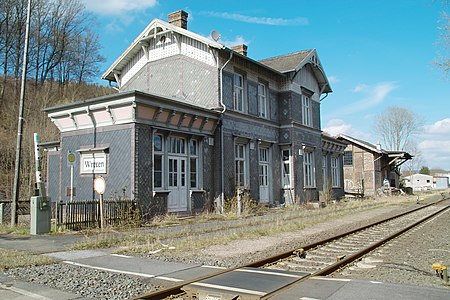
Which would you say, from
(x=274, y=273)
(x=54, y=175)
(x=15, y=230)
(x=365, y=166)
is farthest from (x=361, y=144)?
(x=274, y=273)

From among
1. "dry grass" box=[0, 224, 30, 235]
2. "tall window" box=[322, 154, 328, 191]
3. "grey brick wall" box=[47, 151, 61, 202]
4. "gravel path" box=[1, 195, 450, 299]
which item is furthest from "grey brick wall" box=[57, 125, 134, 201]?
"tall window" box=[322, 154, 328, 191]

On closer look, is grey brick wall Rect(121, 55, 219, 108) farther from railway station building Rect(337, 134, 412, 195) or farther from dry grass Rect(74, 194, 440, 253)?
railway station building Rect(337, 134, 412, 195)

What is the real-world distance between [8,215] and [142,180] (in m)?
6.25

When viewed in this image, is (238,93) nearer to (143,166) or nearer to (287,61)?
(287,61)

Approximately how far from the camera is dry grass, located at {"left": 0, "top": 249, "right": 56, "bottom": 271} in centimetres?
795

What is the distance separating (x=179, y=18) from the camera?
72.2 feet

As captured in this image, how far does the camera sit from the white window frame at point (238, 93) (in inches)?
851

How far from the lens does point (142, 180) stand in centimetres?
1595

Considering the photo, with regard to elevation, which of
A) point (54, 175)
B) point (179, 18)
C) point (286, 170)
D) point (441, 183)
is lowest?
point (441, 183)

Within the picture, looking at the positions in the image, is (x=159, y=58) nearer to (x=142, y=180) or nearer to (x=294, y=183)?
(x=142, y=180)

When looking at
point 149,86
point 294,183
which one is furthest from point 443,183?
point 149,86

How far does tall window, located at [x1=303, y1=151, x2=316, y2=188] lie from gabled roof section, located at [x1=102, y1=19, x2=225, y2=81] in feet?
36.3

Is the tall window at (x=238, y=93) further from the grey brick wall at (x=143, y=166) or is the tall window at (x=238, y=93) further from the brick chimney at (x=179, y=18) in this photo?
the grey brick wall at (x=143, y=166)

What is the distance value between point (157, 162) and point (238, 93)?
694cm
